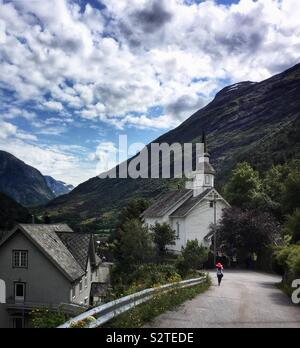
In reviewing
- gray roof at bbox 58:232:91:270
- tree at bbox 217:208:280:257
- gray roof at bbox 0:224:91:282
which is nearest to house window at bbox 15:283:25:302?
gray roof at bbox 0:224:91:282

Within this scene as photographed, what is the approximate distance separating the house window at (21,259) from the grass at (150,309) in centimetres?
2092

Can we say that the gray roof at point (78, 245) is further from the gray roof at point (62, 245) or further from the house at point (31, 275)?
the house at point (31, 275)

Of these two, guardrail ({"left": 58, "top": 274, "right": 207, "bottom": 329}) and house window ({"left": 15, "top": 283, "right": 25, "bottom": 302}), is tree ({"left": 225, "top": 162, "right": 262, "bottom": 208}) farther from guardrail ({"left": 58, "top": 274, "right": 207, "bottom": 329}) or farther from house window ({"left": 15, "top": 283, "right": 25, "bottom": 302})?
guardrail ({"left": 58, "top": 274, "right": 207, "bottom": 329})

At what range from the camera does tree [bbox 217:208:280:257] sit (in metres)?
47.8

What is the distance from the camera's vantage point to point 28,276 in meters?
35.5

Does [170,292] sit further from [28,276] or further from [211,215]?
[211,215]

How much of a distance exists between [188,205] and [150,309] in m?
50.6

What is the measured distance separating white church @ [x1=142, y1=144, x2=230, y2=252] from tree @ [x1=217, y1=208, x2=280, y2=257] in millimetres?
4635

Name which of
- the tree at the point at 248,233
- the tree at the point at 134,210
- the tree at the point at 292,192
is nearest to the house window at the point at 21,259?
the tree at the point at 248,233

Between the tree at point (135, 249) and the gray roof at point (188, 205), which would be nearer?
the tree at point (135, 249)

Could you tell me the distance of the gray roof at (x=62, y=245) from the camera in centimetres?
3506

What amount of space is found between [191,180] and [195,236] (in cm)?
1307

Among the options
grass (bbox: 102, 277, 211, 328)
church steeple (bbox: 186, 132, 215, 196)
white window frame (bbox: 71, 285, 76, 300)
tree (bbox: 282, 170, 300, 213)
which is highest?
church steeple (bbox: 186, 132, 215, 196)
